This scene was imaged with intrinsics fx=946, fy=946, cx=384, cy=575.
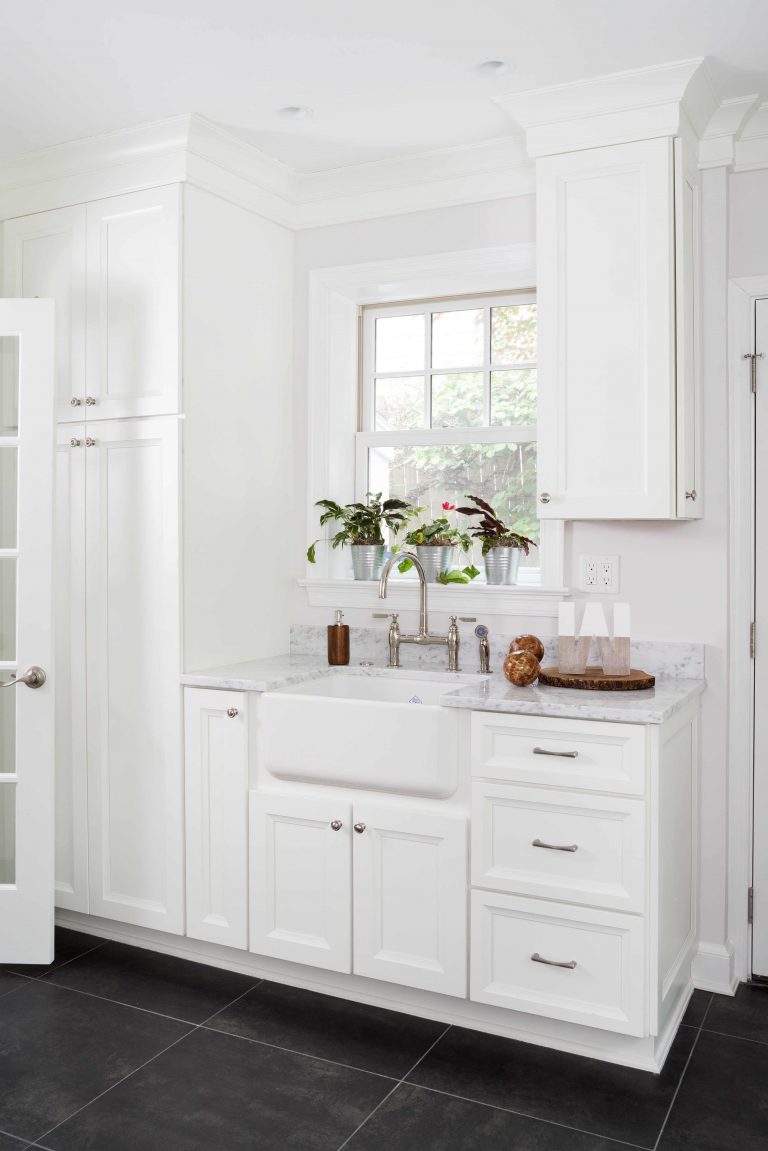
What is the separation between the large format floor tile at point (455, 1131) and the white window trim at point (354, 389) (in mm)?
1439

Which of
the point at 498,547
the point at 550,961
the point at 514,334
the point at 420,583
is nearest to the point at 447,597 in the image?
the point at 420,583

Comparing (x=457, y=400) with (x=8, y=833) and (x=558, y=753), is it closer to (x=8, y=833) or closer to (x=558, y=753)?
(x=558, y=753)

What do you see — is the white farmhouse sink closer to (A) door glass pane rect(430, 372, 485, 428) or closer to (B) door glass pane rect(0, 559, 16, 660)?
(B) door glass pane rect(0, 559, 16, 660)

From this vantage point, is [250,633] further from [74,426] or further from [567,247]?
[567,247]

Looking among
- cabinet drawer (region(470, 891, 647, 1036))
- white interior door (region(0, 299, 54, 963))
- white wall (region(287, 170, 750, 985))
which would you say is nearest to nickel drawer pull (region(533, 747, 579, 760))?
cabinet drawer (region(470, 891, 647, 1036))

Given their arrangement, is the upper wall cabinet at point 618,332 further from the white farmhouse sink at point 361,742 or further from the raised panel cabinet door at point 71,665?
the raised panel cabinet door at point 71,665

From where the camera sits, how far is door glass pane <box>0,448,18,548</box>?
2.91 metres

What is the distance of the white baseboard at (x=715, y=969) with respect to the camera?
2783 millimetres

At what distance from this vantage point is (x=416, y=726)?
2533 millimetres

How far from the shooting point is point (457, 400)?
11.2ft

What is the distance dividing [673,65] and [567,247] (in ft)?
1.68

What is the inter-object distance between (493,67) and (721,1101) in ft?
8.67

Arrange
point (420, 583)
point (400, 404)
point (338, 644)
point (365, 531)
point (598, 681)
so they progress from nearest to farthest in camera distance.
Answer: point (598, 681) < point (420, 583) < point (338, 644) < point (365, 531) < point (400, 404)

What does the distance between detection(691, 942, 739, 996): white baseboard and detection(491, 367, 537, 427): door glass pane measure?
5.81 ft
